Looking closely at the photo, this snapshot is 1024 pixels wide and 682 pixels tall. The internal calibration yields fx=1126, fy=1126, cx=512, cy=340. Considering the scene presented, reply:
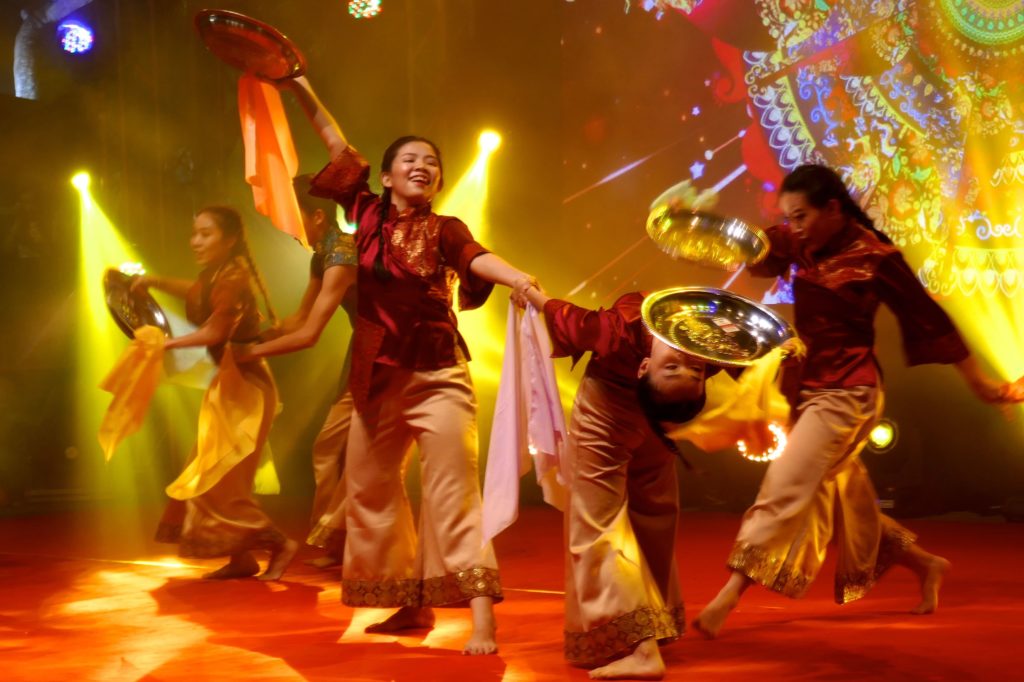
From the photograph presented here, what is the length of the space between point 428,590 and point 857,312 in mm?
1609

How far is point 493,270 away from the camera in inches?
125

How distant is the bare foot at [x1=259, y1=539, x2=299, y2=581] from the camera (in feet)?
15.4

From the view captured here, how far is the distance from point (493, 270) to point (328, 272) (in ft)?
4.37

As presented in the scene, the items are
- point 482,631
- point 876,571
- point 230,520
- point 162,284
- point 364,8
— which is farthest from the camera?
point 364,8

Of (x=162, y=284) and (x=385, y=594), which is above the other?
(x=162, y=284)

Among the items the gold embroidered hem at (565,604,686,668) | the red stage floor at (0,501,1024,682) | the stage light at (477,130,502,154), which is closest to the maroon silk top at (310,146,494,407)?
the red stage floor at (0,501,1024,682)

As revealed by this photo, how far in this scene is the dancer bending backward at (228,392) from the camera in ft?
15.2

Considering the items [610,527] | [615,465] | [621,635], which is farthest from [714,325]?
[621,635]

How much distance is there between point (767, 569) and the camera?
3396mm

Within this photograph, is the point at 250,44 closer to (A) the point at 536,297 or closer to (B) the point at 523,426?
(A) the point at 536,297

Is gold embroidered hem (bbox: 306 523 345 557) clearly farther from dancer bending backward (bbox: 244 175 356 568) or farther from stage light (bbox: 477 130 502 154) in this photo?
stage light (bbox: 477 130 502 154)

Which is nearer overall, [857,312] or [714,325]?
[714,325]

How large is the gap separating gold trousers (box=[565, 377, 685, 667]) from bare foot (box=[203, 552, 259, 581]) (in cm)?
222

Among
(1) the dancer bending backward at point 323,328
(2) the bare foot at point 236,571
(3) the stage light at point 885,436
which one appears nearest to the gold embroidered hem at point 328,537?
(1) the dancer bending backward at point 323,328
